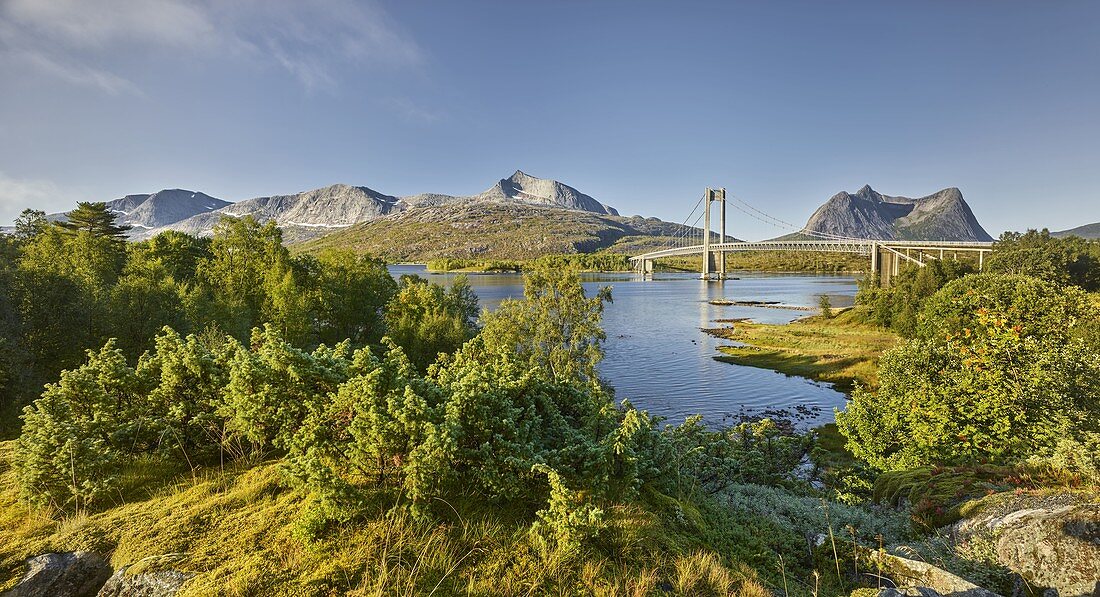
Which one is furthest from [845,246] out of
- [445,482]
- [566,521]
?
[445,482]

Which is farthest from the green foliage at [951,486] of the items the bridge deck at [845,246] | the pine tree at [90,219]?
the bridge deck at [845,246]

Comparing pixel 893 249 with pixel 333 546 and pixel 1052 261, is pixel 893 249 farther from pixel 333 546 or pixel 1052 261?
pixel 333 546

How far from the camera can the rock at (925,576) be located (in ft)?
19.0

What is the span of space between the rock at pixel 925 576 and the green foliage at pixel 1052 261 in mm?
81005

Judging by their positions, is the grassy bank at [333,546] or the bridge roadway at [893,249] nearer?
the grassy bank at [333,546]

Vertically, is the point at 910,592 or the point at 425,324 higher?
the point at 425,324

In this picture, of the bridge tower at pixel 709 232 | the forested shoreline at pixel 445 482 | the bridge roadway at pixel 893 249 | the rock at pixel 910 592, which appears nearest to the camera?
the forested shoreline at pixel 445 482

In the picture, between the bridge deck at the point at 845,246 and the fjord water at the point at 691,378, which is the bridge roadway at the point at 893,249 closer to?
the bridge deck at the point at 845,246

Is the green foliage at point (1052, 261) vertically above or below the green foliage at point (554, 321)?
above

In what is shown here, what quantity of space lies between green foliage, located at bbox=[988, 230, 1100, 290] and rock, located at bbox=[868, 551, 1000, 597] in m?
81.0

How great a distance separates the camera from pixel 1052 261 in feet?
224

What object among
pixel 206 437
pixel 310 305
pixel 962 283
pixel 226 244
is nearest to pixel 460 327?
pixel 310 305

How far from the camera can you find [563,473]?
6.18 meters

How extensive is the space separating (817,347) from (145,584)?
55.3 meters
